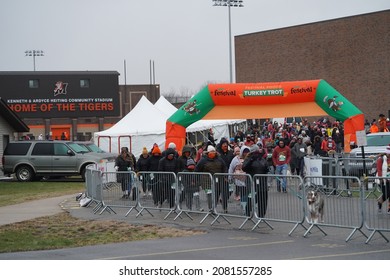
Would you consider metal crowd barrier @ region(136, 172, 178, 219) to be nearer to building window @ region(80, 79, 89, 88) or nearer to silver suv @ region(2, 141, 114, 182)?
silver suv @ region(2, 141, 114, 182)

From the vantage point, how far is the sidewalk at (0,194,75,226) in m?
18.7

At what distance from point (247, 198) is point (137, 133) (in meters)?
25.0

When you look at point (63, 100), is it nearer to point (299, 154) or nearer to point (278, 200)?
point (299, 154)

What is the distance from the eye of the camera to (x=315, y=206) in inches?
550

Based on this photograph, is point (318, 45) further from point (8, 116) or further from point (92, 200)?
point (92, 200)

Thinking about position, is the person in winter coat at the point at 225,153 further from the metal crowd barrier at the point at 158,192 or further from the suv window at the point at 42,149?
the suv window at the point at 42,149

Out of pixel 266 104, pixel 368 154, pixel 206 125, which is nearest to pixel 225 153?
pixel 368 154

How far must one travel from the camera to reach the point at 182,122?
29.0 metres

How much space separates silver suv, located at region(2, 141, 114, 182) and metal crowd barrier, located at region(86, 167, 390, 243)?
13.2 metres

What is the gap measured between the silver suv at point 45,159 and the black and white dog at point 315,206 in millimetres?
19913

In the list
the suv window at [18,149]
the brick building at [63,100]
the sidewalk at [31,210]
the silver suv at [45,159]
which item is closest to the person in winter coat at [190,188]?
the sidewalk at [31,210]

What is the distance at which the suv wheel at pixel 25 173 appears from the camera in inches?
1357
